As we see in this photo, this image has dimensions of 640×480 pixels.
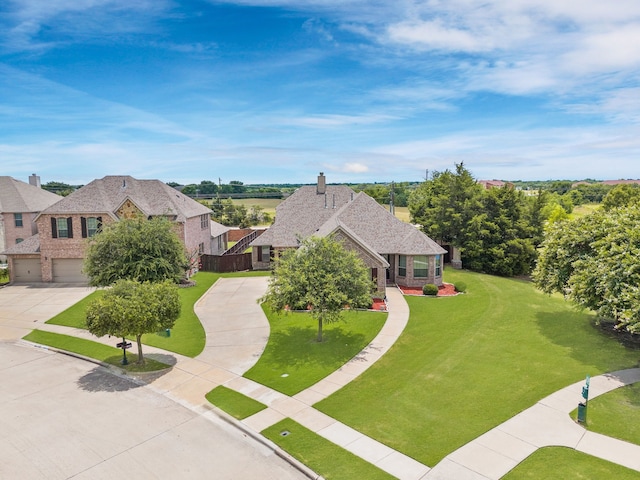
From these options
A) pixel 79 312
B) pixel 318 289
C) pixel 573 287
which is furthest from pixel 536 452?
pixel 79 312

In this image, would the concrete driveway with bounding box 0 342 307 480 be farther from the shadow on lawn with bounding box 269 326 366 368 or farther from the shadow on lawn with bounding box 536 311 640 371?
the shadow on lawn with bounding box 536 311 640 371

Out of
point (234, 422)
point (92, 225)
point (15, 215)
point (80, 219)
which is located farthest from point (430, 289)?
point (15, 215)

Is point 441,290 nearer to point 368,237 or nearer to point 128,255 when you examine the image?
point 368,237

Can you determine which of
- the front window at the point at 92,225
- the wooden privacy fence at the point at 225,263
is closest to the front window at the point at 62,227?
the front window at the point at 92,225

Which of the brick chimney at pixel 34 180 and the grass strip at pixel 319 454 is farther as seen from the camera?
the brick chimney at pixel 34 180

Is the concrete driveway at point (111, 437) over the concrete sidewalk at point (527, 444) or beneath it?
beneath

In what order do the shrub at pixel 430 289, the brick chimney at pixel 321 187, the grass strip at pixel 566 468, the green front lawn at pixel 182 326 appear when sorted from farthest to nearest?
the brick chimney at pixel 321 187
the shrub at pixel 430 289
the green front lawn at pixel 182 326
the grass strip at pixel 566 468

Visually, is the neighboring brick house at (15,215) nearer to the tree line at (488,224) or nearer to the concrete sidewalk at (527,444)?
the tree line at (488,224)

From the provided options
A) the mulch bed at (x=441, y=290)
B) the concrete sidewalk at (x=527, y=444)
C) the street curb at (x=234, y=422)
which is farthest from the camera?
the mulch bed at (x=441, y=290)
